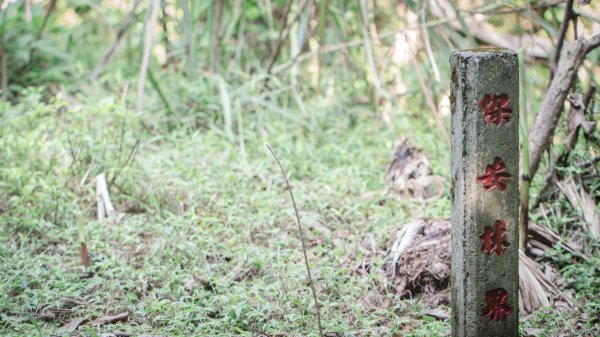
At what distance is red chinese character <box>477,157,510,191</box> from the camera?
8.04 ft

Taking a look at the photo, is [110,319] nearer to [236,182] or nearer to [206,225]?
[206,225]

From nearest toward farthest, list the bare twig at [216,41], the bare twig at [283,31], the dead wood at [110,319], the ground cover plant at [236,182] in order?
the dead wood at [110,319], the ground cover plant at [236,182], the bare twig at [283,31], the bare twig at [216,41]

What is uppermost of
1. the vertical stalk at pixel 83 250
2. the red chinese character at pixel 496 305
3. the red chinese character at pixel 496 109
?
the red chinese character at pixel 496 109

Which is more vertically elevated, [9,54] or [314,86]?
[9,54]

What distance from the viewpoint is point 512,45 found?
19.9 ft

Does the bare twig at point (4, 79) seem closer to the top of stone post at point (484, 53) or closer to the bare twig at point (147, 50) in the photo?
the bare twig at point (147, 50)

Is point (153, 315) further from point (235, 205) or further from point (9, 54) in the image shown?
point (9, 54)

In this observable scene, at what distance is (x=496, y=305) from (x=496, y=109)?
2.23ft

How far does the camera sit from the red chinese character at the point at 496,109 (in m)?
2.43

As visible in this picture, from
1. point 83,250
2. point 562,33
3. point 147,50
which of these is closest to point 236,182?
point 147,50

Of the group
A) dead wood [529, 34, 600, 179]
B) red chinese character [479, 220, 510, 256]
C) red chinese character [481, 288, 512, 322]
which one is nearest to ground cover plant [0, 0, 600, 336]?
dead wood [529, 34, 600, 179]

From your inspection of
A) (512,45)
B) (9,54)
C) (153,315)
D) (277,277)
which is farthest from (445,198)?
(9,54)

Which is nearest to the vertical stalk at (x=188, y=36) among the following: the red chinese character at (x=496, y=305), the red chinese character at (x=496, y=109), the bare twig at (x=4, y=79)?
the bare twig at (x=4, y=79)

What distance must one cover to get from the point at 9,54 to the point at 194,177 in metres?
2.06
